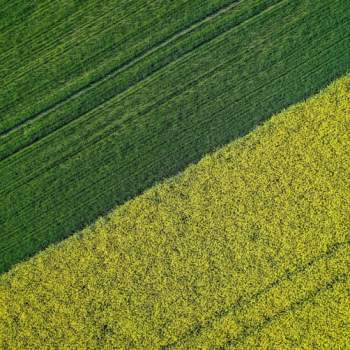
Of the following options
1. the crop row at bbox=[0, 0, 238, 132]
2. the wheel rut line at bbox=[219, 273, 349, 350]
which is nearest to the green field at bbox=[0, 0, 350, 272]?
the crop row at bbox=[0, 0, 238, 132]

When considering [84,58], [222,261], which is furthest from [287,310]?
[84,58]

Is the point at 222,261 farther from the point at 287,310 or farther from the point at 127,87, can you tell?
the point at 127,87

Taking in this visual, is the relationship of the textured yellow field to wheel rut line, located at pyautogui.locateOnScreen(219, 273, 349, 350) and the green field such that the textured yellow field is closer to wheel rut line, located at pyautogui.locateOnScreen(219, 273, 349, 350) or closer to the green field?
wheel rut line, located at pyautogui.locateOnScreen(219, 273, 349, 350)

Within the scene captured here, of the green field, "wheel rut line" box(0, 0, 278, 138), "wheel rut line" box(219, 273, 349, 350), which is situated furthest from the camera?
"wheel rut line" box(0, 0, 278, 138)

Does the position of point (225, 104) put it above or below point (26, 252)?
above

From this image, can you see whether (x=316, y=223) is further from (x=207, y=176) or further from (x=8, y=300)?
(x=8, y=300)

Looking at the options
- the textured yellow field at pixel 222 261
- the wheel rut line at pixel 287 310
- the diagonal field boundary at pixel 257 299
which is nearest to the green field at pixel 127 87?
the textured yellow field at pixel 222 261

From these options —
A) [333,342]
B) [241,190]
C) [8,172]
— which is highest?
[8,172]

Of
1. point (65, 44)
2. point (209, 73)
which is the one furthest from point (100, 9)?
point (209, 73)
